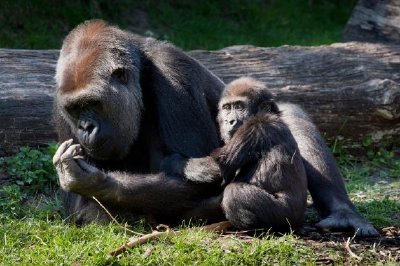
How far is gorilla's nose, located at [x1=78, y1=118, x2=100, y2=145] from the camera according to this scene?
17.3ft

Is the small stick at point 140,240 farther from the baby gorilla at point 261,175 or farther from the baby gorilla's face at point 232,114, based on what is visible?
the baby gorilla's face at point 232,114

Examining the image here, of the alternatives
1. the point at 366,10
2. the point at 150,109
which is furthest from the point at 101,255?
the point at 366,10

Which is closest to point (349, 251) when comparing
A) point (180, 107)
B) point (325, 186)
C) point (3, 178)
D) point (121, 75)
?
point (325, 186)

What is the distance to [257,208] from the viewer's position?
5152 mm

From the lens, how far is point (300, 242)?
5082mm

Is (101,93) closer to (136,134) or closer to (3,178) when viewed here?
(136,134)

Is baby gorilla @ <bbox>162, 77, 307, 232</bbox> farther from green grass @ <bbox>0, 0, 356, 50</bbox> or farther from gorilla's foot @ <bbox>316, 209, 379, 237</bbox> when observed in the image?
green grass @ <bbox>0, 0, 356, 50</bbox>

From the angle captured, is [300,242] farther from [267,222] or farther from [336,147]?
[336,147]

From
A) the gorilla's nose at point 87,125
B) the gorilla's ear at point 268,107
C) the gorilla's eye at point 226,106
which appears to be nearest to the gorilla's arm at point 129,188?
the gorilla's nose at point 87,125

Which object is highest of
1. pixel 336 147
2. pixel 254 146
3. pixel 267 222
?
Answer: pixel 254 146

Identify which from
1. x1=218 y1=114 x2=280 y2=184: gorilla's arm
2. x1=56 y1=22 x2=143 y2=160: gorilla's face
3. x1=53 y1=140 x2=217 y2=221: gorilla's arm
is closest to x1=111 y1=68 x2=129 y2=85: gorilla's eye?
x1=56 y1=22 x2=143 y2=160: gorilla's face

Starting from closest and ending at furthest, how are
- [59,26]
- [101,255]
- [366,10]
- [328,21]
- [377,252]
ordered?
1. [101,255]
2. [377,252]
3. [366,10]
4. [59,26]
5. [328,21]

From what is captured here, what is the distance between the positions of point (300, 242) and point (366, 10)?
18.4 ft

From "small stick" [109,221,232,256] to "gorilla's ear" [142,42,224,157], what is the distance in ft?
1.62
